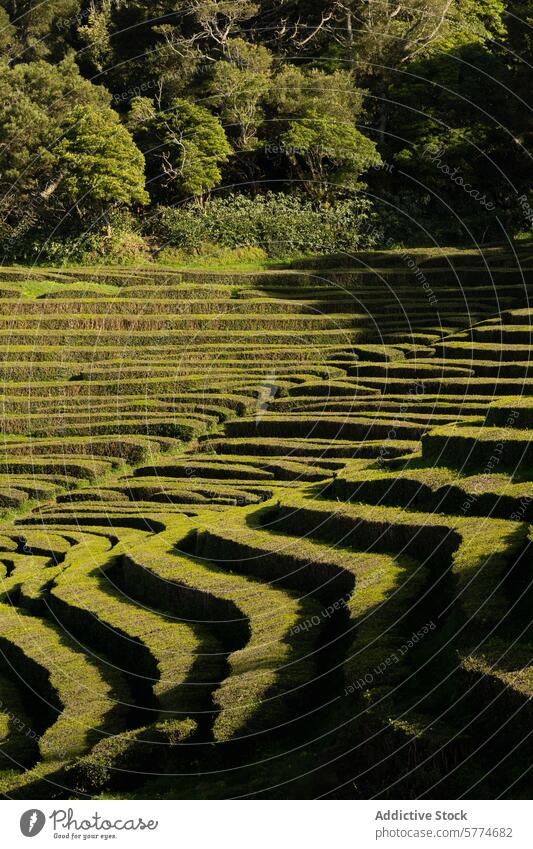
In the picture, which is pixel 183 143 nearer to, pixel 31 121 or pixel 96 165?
pixel 96 165

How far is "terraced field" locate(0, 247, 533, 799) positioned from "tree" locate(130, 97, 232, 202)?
24202 mm

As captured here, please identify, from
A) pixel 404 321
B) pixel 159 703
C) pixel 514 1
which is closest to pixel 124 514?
pixel 159 703

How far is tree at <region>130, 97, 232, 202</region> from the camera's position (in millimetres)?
69625

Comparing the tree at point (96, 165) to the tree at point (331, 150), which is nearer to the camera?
the tree at point (96, 165)

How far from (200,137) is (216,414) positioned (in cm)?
3050

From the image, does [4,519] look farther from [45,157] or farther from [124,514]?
[45,157]

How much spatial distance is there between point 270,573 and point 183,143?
51.4 m

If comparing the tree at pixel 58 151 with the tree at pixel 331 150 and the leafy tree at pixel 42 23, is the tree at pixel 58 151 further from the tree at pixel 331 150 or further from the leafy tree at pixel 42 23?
the leafy tree at pixel 42 23

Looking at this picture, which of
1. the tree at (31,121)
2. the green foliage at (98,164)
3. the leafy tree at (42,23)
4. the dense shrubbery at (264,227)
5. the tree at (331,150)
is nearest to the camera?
the green foliage at (98,164)
